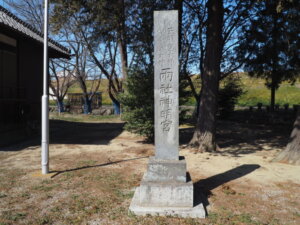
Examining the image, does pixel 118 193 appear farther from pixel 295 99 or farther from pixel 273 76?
pixel 295 99

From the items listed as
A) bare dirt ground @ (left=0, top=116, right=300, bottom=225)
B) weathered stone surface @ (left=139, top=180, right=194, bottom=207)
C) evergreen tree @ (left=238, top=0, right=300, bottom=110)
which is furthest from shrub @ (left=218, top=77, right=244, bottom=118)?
weathered stone surface @ (left=139, top=180, right=194, bottom=207)

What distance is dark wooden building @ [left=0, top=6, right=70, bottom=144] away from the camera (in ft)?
38.3

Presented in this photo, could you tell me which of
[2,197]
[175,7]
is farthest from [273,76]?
[2,197]

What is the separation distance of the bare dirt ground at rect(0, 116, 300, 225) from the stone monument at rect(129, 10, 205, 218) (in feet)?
1.25

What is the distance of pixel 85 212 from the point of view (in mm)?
4324

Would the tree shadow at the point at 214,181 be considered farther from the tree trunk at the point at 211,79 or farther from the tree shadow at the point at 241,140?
the tree trunk at the point at 211,79

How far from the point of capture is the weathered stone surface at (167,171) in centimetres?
452

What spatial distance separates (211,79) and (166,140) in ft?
17.6

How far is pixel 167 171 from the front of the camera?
14.9 ft

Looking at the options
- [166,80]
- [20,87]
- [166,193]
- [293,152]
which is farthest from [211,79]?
[20,87]

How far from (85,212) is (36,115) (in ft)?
35.0

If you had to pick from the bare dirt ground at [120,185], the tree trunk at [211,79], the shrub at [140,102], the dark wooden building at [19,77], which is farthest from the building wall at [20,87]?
the tree trunk at [211,79]

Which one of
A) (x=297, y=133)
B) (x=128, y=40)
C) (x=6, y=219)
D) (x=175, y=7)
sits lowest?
(x=6, y=219)

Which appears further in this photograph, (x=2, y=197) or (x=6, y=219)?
(x=2, y=197)
